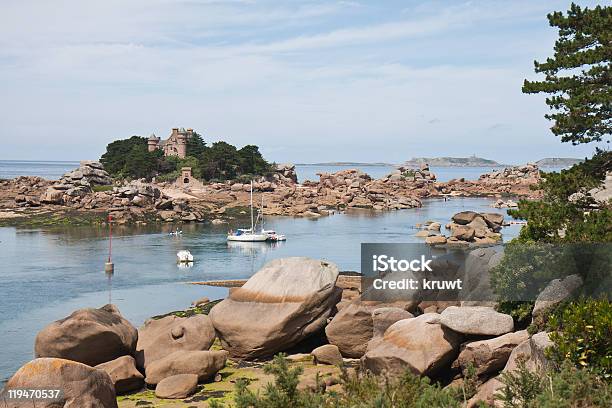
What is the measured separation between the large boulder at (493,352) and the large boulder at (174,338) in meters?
9.03

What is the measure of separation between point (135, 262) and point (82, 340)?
1395 inches

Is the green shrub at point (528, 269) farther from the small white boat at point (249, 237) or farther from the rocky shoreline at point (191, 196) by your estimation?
the small white boat at point (249, 237)

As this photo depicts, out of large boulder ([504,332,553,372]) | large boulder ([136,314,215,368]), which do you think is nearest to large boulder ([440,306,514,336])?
large boulder ([504,332,553,372])

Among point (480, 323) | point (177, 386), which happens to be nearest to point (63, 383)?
point (177, 386)

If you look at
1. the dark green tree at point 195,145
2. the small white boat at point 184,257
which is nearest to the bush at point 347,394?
the small white boat at point 184,257

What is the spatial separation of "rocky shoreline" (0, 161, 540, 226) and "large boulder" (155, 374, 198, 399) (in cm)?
4680

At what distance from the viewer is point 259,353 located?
23.0 meters

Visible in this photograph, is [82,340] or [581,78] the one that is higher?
[581,78]

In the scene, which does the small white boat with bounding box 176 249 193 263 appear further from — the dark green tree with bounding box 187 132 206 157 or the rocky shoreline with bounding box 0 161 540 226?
the dark green tree with bounding box 187 132 206 157

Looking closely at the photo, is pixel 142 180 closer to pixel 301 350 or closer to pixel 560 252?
pixel 301 350

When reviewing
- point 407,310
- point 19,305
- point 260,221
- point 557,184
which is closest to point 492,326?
point 557,184

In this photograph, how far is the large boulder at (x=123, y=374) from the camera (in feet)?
65.7

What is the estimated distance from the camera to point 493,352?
17344mm

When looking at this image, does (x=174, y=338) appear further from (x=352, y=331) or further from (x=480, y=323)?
(x=480, y=323)
